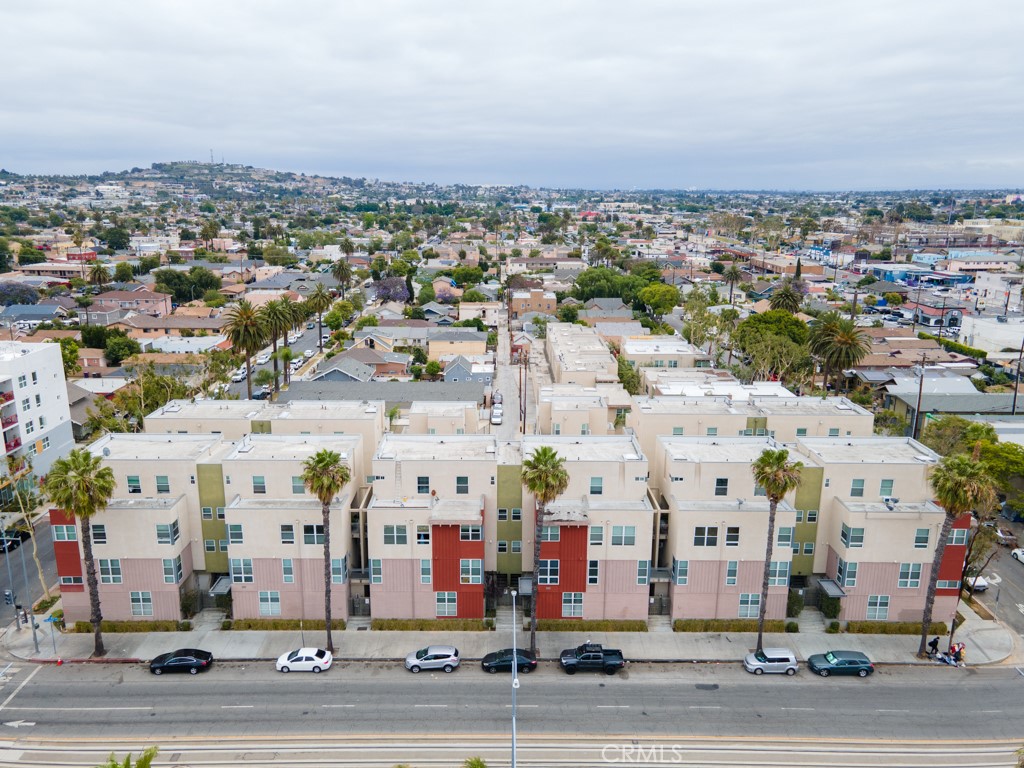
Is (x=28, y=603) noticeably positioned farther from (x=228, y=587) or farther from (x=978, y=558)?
(x=978, y=558)

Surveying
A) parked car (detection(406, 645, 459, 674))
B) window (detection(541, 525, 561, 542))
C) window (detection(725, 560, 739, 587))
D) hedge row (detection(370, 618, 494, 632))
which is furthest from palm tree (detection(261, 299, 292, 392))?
window (detection(725, 560, 739, 587))

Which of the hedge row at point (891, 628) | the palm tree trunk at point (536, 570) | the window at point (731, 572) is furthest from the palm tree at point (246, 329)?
the hedge row at point (891, 628)

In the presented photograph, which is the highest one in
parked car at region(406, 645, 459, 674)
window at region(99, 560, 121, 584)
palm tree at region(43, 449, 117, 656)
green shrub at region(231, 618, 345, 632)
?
palm tree at region(43, 449, 117, 656)

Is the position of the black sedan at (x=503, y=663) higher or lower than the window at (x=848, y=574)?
lower

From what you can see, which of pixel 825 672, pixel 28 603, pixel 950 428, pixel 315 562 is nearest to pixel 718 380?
pixel 950 428

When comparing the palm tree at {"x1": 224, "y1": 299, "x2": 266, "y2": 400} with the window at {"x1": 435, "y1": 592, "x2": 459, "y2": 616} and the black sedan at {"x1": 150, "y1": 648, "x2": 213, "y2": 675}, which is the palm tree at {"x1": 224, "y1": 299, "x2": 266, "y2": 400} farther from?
the window at {"x1": 435, "y1": 592, "x2": 459, "y2": 616}

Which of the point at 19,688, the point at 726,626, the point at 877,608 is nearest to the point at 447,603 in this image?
the point at 726,626

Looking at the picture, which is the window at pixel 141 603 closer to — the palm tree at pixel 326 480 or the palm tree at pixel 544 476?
the palm tree at pixel 326 480
